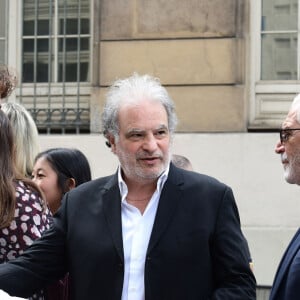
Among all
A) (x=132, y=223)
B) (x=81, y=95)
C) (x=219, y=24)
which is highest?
(x=219, y=24)

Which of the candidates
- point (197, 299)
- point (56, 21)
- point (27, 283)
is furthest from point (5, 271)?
point (56, 21)

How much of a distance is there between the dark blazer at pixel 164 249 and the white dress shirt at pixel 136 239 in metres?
0.03

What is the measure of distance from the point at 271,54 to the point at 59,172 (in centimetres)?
500

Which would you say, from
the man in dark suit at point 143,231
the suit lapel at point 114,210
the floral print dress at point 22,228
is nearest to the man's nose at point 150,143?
the man in dark suit at point 143,231

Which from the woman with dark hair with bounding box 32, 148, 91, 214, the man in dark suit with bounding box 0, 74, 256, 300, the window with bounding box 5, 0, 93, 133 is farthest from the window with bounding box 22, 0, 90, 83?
the man in dark suit with bounding box 0, 74, 256, 300

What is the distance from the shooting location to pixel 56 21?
9.90 metres

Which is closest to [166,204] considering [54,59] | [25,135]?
[25,135]

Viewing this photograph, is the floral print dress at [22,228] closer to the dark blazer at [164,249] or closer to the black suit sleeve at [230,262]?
the dark blazer at [164,249]

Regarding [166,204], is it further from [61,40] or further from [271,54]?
[61,40]

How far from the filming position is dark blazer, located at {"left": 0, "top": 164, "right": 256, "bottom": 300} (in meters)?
3.43

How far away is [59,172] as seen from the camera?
5086 mm

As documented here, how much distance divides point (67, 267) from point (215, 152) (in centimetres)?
562

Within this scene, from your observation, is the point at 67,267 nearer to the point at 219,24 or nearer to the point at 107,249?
the point at 107,249

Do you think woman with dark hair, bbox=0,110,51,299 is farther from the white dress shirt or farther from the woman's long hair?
the white dress shirt
